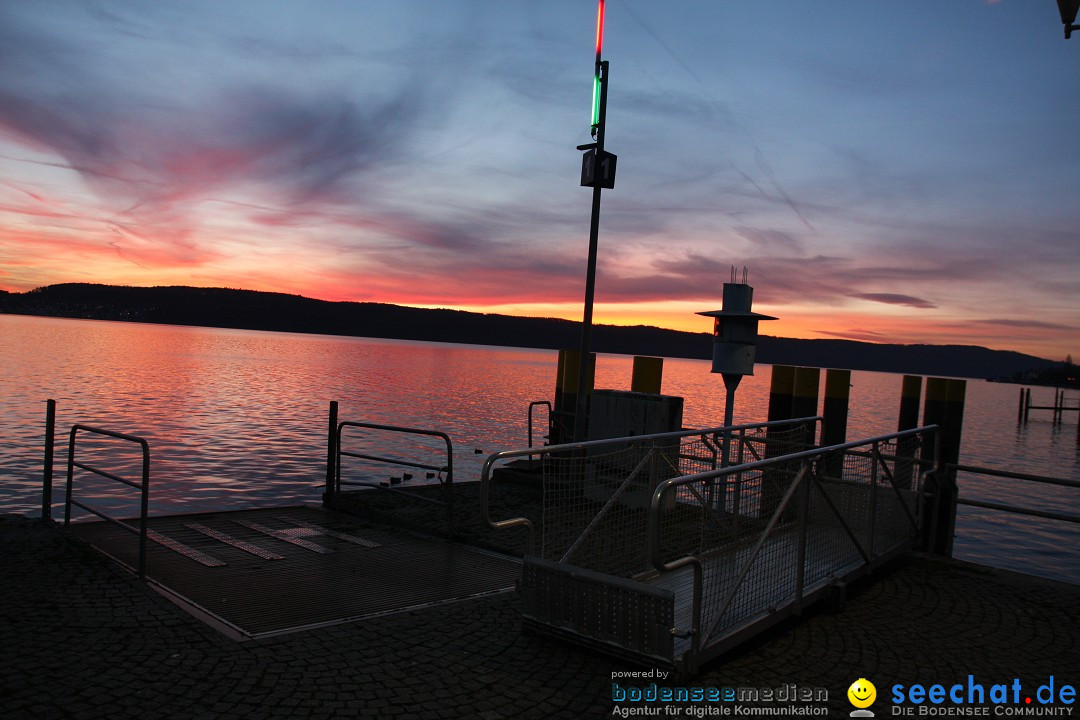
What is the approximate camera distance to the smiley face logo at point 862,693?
13.8 feet

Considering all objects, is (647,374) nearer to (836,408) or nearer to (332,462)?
(836,408)

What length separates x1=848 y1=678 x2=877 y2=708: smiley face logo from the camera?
166 inches

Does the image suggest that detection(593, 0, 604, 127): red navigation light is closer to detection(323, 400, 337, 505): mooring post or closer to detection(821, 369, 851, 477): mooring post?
detection(323, 400, 337, 505): mooring post

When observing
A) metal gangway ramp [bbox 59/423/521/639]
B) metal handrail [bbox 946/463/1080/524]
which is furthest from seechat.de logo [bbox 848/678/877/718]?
metal handrail [bbox 946/463/1080/524]

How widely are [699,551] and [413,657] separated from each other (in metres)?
2.11

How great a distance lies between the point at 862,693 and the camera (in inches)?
170

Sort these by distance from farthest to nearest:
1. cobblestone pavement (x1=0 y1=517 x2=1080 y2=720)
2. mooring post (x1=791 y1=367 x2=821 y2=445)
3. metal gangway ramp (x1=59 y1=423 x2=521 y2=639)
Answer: mooring post (x1=791 y1=367 x2=821 y2=445)
metal gangway ramp (x1=59 y1=423 x2=521 y2=639)
cobblestone pavement (x1=0 y1=517 x2=1080 y2=720)

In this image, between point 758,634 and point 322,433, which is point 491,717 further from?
point 322,433

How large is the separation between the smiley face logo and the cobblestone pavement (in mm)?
65

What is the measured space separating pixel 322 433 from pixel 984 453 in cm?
3133

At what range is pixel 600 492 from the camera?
10117 mm

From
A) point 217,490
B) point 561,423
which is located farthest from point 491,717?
point 217,490

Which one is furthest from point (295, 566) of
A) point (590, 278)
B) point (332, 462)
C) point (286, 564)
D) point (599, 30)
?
point (599, 30)

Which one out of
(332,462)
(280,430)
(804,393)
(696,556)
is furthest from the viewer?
(280,430)
